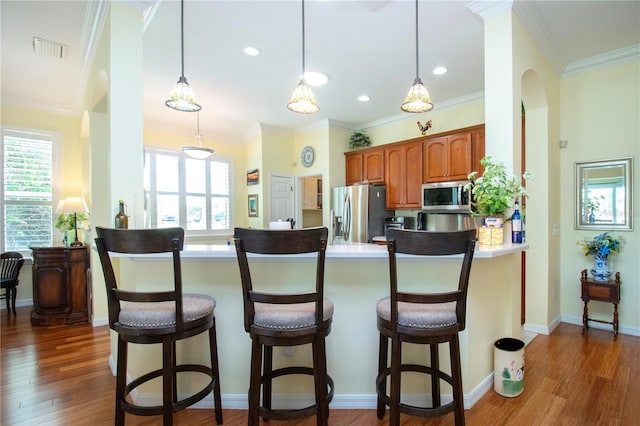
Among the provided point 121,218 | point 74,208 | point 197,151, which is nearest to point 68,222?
point 74,208

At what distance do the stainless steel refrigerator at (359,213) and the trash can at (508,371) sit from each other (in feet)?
9.37

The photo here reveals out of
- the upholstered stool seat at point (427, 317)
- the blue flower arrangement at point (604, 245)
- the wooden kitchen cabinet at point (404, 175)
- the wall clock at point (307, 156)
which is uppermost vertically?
the wall clock at point (307, 156)

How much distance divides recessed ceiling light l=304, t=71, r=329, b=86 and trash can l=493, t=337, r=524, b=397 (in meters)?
3.21

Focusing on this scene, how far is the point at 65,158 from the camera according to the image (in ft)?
15.5

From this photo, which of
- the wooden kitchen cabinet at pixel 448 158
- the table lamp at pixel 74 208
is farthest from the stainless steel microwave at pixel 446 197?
the table lamp at pixel 74 208

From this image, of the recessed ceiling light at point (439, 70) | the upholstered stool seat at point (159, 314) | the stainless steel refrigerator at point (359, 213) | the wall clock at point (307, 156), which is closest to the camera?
the upholstered stool seat at point (159, 314)

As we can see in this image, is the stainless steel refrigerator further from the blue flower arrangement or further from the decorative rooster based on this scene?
the blue flower arrangement

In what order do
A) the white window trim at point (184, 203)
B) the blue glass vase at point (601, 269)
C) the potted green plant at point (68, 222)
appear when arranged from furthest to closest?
1. the white window trim at point (184, 203)
2. the potted green plant at point (68, 222)
3. the blue glass vase at point (601, 269)

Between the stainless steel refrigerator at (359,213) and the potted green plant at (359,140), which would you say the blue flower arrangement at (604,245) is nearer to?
the stainless steel refrigerator at (359,213)

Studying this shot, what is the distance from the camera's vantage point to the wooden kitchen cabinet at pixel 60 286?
3.70 metres

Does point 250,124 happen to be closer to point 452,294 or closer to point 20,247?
point 20,247

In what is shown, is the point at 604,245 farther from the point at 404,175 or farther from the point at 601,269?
the point at 404,175

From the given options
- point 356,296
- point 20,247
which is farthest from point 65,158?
point 356,296

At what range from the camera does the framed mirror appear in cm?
323
